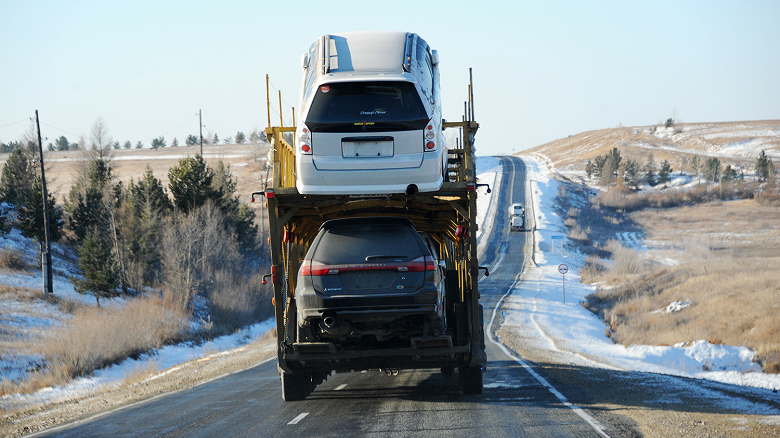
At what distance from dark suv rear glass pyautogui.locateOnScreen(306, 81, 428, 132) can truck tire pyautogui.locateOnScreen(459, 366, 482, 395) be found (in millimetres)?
4021

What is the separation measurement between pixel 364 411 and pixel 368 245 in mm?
2510

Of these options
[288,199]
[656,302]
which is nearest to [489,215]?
[656,302]

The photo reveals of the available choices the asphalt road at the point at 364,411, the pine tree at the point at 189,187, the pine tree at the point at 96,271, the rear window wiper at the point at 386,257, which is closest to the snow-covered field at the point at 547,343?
the pine tree at the point at 96,271

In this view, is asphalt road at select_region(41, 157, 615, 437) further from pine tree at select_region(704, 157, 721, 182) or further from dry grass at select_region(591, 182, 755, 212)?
pine tree at select_region(704, 157, 721, 182)

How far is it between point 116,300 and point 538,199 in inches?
2546

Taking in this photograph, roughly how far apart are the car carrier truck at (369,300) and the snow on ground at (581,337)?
9918mm

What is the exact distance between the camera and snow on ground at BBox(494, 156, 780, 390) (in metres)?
22.0

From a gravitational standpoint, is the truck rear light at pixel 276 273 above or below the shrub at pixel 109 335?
above

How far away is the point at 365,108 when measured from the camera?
814 cm

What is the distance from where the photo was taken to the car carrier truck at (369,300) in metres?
8.70

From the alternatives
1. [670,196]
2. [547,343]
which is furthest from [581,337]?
[670,196]

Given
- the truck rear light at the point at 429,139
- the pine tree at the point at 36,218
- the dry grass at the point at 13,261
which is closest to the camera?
the truck rear light at the point at 429,139

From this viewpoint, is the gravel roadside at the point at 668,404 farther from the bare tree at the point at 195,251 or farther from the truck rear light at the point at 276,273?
the bare tree at the point at 195,251

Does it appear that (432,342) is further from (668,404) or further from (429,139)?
(668,404)
